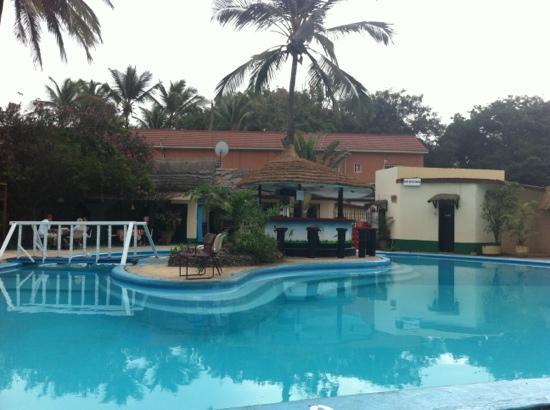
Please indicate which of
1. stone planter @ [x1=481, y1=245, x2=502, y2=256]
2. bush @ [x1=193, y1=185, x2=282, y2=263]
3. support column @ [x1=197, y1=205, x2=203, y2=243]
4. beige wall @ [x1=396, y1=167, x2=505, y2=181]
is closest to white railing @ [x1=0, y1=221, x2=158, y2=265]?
bush @ [x1=193, y1=185, x2=282, y2=263]

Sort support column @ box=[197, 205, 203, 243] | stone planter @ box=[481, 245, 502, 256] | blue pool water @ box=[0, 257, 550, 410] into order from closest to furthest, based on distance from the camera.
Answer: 1. blue pool water @ box=[0, 257, 550, 410]
2. stone planter @ box=[481, 245, 502, 256]
3. support column @ box=[197, 205, 203, 243]

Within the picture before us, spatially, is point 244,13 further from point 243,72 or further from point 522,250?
point 522,250

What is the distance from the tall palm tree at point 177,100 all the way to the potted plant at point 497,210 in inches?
1026

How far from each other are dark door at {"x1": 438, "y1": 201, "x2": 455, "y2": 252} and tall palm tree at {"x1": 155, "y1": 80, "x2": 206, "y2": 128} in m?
24.4

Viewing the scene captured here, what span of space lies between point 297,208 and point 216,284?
772 centimetres

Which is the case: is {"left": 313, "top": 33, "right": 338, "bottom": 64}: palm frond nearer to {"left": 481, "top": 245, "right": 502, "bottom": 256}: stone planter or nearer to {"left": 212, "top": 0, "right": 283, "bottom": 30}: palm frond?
{"left": 212, "top": 0, "right": 283, "bottom": 30}: palm frond

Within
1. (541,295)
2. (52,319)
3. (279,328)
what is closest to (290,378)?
(279,328)

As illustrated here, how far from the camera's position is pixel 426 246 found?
2216 cm

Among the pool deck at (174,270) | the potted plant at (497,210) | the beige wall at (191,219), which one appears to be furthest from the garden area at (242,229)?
the potted plant at (497,210)

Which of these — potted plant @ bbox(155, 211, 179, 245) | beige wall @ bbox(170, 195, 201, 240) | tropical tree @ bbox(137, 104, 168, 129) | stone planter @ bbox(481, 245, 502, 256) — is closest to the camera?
stone planter @ bbox(481, 245, 502, 256)

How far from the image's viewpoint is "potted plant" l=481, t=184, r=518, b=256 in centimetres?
2025

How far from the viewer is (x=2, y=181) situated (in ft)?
55.9

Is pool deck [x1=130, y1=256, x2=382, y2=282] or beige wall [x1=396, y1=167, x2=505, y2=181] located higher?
beige wall [x1=396, y1=167, x2=505, y2=181]

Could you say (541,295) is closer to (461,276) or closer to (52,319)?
(461,276)
